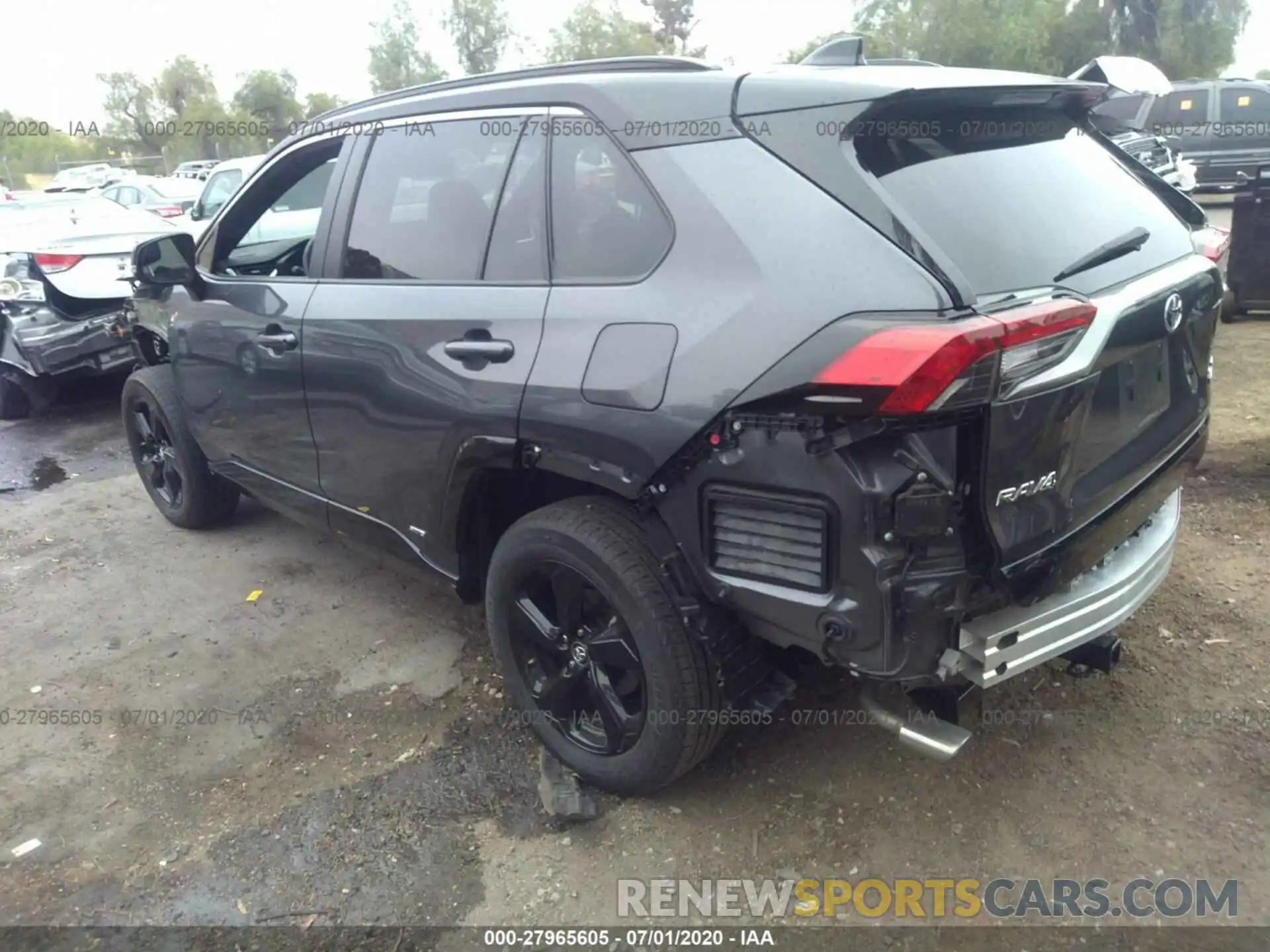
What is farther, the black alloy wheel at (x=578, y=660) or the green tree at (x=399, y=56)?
the green tree at (x=399, y=56)

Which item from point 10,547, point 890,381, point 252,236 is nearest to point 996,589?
point 890,381

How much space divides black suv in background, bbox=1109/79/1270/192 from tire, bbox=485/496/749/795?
1664 centimetres

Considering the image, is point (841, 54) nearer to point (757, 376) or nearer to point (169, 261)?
point (757, 376)

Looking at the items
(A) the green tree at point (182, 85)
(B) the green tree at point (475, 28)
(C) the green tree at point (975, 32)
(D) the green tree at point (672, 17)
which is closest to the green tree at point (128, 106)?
(A) the green tree at point (182, 85)

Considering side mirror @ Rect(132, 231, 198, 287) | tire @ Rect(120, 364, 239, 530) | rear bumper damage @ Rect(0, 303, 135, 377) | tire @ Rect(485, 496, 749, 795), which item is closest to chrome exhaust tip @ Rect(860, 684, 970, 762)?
tire @ Rect(485, 496, 749, 795)

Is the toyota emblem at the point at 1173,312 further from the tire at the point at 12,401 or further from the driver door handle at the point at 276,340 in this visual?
the tire at the point at 12,401

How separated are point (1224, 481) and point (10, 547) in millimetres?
5996

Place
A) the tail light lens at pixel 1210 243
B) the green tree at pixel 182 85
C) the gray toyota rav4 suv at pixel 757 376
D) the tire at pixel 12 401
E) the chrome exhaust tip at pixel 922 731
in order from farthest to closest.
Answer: the green tree at pixel 182 85, the tire at pixel 12 401, the tail light lens at pixel 1210 243, the chrome exhaust tip at pixel 922 731, the gray toyota rav4 suv at pixel 757 376

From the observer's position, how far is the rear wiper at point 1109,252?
2273 mm

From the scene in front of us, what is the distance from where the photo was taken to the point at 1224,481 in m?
4.50

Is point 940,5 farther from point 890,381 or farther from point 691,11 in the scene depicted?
point 890,381

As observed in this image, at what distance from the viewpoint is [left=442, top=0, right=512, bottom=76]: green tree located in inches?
1975

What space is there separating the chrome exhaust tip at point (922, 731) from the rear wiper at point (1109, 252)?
108 cm

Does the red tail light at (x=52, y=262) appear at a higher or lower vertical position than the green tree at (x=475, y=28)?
lower
